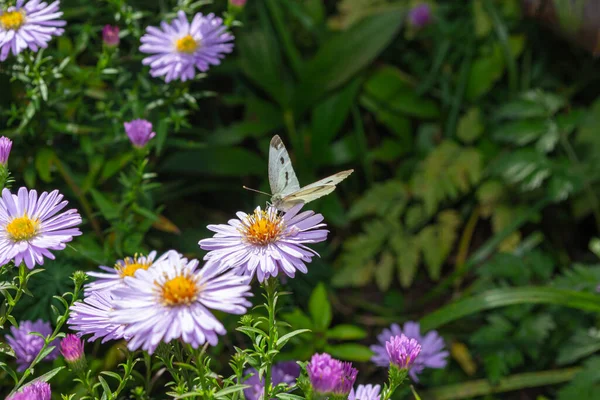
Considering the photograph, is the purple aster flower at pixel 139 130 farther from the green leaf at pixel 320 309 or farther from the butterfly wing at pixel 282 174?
the green leaf at pixel 320 309

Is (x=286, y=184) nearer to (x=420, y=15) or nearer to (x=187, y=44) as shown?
(x=187, y=44)

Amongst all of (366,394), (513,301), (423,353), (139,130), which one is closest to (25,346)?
(139,130)

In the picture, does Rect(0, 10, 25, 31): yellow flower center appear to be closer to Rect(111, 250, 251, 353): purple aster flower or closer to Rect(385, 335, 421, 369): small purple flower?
Rect(111, 250, 251, 353): purple aster flower

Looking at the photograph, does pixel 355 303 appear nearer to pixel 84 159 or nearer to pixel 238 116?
pixel 238 116

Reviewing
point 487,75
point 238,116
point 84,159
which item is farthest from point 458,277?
point 84,159

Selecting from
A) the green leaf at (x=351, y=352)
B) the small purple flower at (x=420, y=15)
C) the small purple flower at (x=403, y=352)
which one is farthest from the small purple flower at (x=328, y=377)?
the small purple flower at (x=420, y=15)

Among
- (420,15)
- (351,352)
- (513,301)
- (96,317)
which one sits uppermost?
(420,15)
